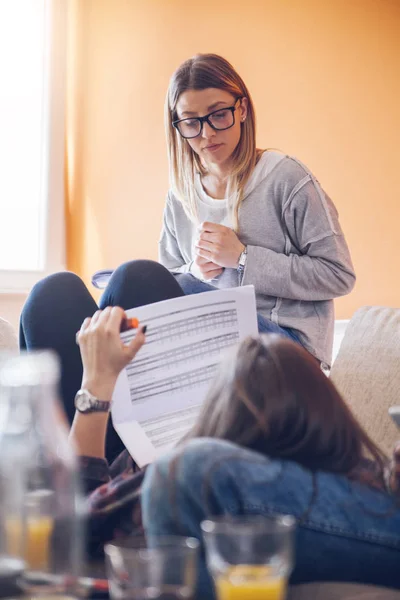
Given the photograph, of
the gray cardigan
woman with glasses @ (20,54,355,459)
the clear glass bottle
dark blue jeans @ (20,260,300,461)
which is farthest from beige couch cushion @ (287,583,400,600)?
the gray cardigan

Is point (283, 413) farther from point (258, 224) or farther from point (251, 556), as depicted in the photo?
point (258, 224)

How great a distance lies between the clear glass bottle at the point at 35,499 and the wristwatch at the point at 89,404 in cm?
77

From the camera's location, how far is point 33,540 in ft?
1.61

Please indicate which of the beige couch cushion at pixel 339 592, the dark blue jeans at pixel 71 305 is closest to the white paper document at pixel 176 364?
the dark blue jeans at pixel 71 305

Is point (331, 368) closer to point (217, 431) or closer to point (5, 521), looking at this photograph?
point (217, 431)

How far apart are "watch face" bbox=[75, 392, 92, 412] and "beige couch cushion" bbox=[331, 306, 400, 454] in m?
0.63

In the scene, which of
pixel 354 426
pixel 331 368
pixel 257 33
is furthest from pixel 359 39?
pixel 354 426

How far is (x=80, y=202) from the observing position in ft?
10.8

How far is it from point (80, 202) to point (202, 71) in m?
1.55

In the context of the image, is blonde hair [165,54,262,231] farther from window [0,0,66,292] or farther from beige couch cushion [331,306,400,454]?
window [0,0,66,292]

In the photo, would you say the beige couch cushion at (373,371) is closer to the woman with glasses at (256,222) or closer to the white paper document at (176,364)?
the woman with glasses at (256,222)

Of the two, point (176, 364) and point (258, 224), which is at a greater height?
point (258, 224)

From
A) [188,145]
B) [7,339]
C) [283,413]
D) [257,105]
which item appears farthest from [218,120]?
[257,105]

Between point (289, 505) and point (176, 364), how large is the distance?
2.38 feet
